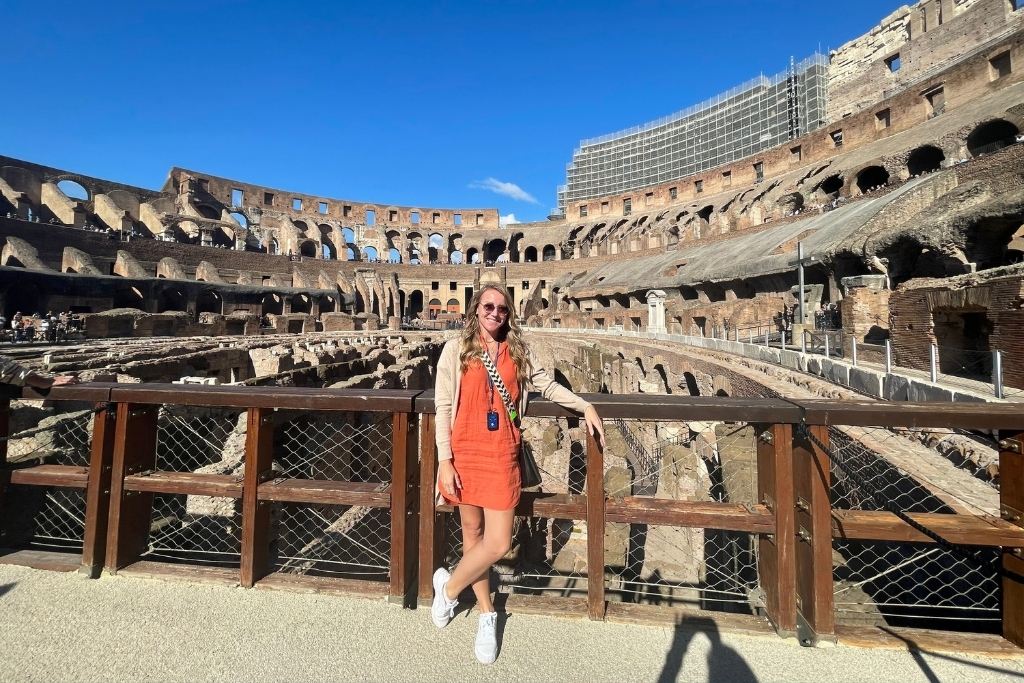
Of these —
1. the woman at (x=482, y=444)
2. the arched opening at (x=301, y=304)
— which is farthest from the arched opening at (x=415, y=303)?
the woman at (x=482, y=444)

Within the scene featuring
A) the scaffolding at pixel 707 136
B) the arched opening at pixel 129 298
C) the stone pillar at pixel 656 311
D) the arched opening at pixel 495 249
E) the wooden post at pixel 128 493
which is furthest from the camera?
the arched opening at pixel 495 249

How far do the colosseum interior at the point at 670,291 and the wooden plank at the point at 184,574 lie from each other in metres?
0.25

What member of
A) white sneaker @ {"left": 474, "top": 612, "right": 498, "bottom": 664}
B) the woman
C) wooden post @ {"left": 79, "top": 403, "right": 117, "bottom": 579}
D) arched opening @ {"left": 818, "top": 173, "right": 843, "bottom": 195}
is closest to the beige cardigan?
the woman

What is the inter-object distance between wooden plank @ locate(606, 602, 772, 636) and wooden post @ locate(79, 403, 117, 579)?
280 cm

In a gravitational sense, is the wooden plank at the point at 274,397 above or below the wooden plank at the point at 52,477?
above

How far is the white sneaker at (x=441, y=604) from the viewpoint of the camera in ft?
7.00

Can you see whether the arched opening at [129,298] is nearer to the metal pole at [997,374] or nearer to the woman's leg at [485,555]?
the woman's leg at [485,555]

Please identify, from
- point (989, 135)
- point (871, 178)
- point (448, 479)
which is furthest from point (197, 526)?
point (871, 178)

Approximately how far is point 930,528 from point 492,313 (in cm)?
219

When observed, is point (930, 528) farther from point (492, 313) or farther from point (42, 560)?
point (42, 560)

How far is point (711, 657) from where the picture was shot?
1978 mm

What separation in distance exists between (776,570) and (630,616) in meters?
0.73

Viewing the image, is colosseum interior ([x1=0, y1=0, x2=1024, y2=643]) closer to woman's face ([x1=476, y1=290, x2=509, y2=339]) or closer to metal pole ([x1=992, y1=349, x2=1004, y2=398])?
metal pole ([x1=992, y1=349, x2=1004, y2=398])

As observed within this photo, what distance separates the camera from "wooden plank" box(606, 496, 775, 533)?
2156 mm
